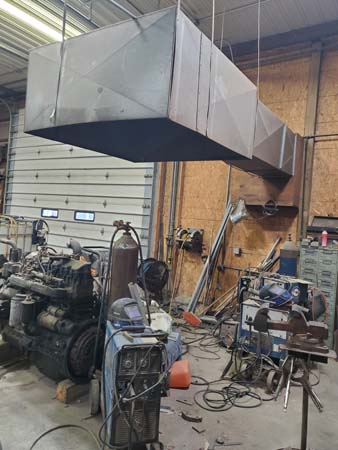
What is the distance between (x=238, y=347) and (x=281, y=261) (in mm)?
1353

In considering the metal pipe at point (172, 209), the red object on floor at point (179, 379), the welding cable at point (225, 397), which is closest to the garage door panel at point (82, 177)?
the metal pipe at point (172, 209)

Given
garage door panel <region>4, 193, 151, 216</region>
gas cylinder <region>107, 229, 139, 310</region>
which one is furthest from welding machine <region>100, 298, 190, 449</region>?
garage door panel <region>4, 193, 151, 216</region>

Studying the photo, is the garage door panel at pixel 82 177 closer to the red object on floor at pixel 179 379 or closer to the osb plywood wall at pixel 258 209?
the osb plywood wall at pixel 258 209

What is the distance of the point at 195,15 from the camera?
14.2 feet

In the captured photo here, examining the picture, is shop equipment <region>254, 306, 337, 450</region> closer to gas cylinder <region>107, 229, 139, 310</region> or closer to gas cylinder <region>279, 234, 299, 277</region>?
gas cylinder <region>107, 229, 139, 310</region>

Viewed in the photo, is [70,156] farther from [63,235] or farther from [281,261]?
[281,261]

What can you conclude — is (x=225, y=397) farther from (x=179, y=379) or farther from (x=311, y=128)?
(x=311, y=128)

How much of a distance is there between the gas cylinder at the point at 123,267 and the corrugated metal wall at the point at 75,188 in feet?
8.98

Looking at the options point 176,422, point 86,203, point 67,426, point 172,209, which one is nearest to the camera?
point 67,426

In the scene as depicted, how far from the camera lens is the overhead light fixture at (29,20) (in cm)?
406

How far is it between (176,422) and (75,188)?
5117mm

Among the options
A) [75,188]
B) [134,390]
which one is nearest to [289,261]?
[134,390]

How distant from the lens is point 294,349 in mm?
1568

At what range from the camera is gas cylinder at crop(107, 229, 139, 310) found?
2701 mm
